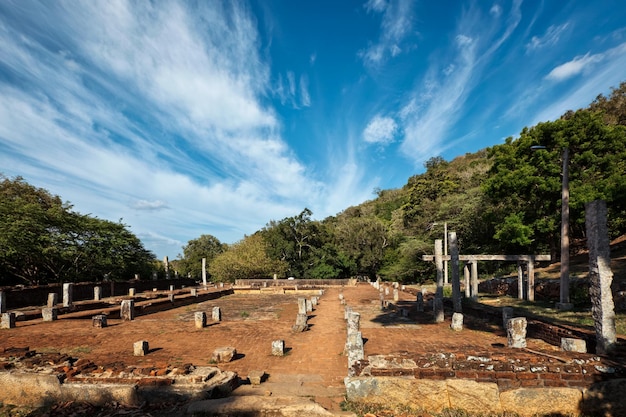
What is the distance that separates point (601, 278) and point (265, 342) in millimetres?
9285

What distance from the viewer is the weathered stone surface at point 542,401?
5.03 m

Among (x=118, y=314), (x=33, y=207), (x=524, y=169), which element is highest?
(x=524, y=169)

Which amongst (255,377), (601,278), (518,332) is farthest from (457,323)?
(255,377)

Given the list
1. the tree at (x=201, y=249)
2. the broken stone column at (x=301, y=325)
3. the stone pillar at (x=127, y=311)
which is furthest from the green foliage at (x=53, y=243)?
the broken stone column at (x=301, y=325)

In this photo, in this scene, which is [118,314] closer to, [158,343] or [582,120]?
[158,343]

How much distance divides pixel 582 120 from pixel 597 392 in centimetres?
2205

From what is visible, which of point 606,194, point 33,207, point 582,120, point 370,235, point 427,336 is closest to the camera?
point 427,336

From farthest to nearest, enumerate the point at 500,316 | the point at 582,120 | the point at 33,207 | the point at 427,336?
1. the point at 33,207
2. the point at 582,120
3. the point at 500,316
4. the point at 427,336

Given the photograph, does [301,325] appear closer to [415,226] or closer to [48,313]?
[48,313]

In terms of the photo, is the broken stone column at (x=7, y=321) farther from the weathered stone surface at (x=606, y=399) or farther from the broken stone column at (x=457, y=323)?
the weathered stone surface at (x=606, y=399)

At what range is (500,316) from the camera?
11648 millimetres

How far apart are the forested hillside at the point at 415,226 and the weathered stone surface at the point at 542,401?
38.8 ft

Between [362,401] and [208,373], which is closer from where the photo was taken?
[362,401]

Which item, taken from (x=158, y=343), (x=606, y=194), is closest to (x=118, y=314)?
(x=158, y=343)
